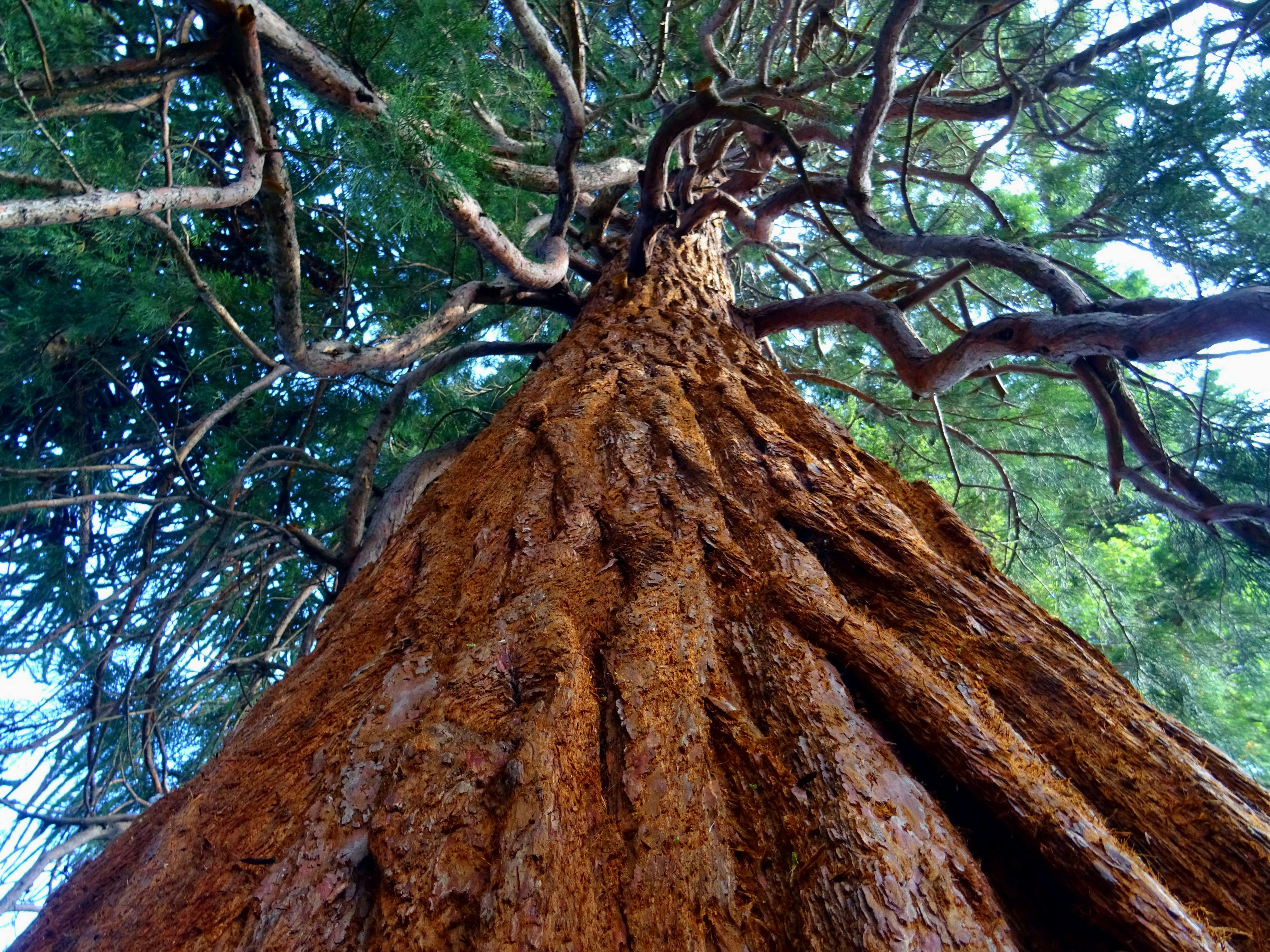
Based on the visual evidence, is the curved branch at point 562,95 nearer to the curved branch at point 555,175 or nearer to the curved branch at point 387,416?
the curved branch at point 555,175

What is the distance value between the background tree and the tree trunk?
19mm

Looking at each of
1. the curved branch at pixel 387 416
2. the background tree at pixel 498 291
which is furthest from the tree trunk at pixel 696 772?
the curved branch at pixel 387 416

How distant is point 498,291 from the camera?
252 centimetres

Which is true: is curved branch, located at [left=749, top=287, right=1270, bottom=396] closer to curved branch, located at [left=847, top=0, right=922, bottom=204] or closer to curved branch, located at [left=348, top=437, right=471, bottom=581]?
curved branch, located at [left=847, top=0, right=922, bottom=204]

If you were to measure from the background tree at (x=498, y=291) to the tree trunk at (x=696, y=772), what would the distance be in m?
0.02

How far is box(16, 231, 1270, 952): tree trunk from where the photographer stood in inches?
26.2

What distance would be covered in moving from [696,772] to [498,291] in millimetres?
2097

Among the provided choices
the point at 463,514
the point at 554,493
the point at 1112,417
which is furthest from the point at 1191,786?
the point at 1112,417

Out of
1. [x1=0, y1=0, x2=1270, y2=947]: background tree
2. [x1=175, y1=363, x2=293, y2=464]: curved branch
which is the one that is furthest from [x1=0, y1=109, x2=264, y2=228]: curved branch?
[x1=175, y1=363, x2=293, y2=464]: curved branch

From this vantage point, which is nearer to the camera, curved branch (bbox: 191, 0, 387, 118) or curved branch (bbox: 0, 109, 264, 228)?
curved branch (bbox: 0, 109, 264, 228)

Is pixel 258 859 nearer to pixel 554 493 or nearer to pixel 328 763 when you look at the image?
pixel 328 763

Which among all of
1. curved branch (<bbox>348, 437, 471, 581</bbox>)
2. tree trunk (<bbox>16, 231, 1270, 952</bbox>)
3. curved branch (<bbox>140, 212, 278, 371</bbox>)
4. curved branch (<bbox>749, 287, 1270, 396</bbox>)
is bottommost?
tree trunk (<bbox>16, 231, 1270, 952</bbox>)

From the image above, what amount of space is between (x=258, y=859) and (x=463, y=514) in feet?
2.34

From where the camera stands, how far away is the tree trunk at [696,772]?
26.2 inches
